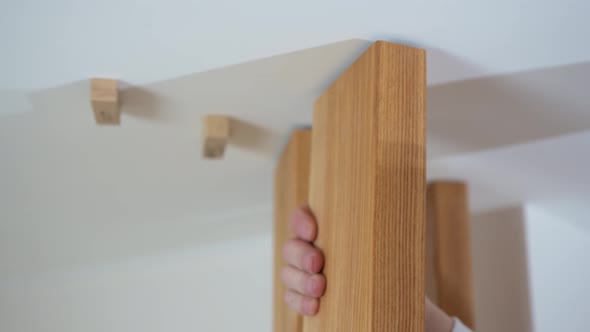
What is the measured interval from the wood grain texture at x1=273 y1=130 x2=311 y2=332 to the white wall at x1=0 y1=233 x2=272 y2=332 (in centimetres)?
7

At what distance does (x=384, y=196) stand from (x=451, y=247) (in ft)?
2.25

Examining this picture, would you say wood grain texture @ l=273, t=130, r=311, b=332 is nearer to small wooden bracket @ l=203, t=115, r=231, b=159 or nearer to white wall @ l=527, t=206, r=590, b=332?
small wooden bracket @ l=203, t=115, r=231, b=159

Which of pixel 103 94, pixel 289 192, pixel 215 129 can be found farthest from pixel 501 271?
pixel 103 94

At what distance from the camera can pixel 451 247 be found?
1.20m

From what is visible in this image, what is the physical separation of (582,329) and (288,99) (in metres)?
0.66

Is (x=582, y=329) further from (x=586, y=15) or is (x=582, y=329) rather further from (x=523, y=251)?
(x=586, y=15)

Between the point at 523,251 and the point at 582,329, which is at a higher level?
the point at 523,251

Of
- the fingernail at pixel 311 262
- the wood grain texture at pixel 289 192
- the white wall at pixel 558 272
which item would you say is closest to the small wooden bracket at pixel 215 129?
the wood grain texture at pixel 289 192

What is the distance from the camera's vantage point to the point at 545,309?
110 cm

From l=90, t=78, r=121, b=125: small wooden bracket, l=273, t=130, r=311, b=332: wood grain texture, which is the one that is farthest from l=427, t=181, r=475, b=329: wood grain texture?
l=90, t=78, r=121, b=125: small wooden bracket

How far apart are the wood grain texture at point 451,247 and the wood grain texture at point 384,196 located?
572mm

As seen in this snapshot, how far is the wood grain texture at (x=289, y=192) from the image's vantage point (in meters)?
0.96

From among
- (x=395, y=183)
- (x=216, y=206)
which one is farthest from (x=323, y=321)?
(x=216, y=206)

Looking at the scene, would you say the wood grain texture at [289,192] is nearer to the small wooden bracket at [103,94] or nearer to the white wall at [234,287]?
the white wall at [234,287]
